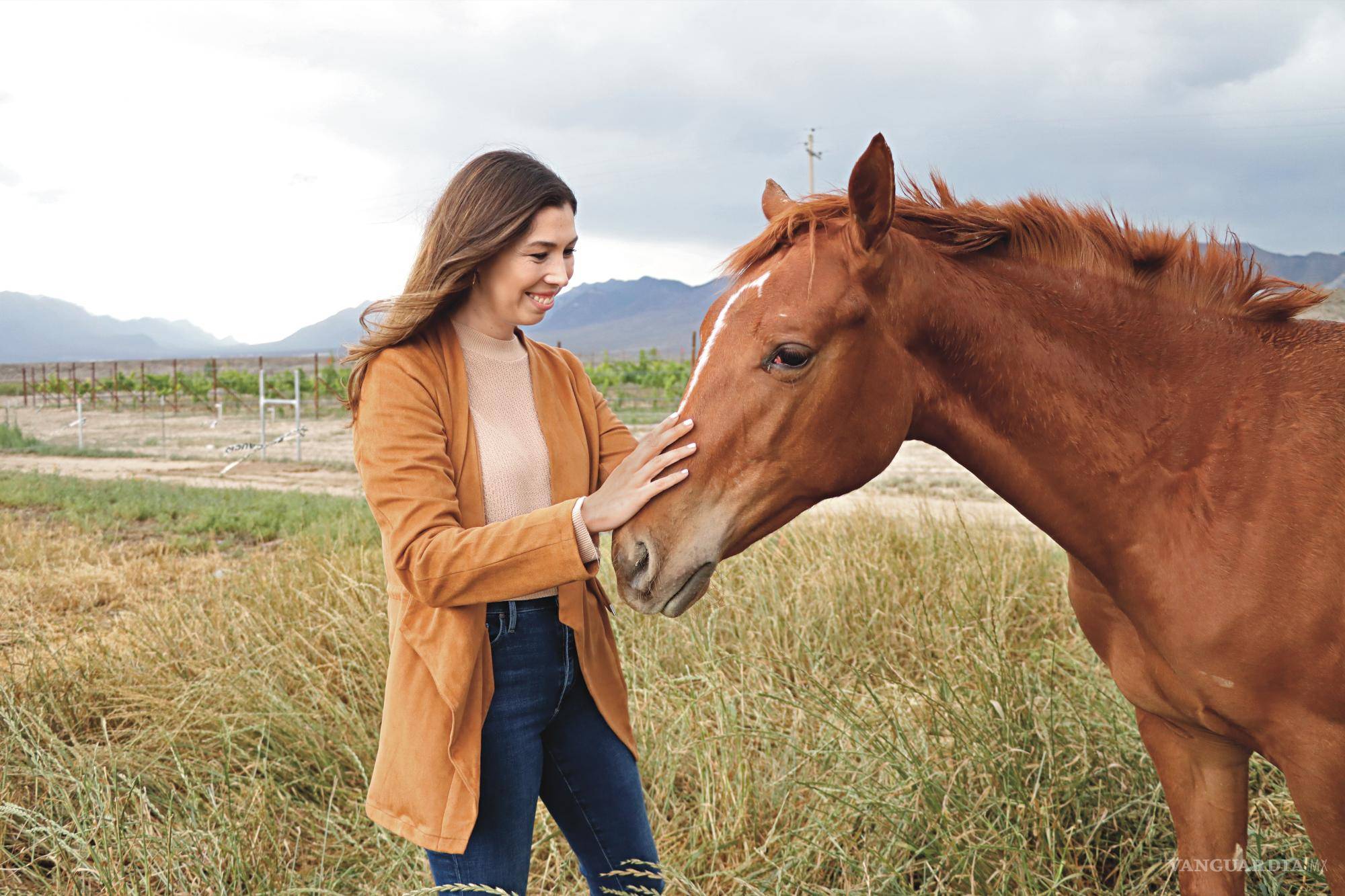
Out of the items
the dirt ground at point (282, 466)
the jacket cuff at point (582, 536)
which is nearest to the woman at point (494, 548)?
the jacket cuff at point (582, 536)

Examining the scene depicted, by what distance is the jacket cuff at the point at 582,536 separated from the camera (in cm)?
157

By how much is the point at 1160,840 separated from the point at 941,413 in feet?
5.67

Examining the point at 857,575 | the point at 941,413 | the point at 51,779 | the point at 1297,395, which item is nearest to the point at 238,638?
the point at 51,779

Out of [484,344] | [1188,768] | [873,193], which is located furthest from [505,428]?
[1188,768]

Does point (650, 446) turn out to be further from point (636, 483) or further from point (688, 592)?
point (688, 592)

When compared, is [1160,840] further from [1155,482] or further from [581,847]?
[581,847]

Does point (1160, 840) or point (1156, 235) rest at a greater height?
point (1156, 235)

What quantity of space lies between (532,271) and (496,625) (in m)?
0.76

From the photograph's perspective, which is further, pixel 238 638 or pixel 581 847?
pixel 238 638

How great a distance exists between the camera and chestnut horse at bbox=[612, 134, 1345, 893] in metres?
1.53

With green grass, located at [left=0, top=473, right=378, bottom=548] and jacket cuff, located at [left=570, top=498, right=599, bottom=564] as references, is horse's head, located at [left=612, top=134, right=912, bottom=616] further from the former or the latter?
green grass, located at [left=0, top=473, right=378, bottom=548]

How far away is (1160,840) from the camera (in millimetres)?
2518

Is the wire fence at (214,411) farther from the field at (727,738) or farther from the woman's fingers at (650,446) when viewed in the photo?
the woman's fingers at (650,446)

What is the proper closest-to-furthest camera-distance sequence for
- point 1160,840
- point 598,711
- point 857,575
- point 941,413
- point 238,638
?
point 941,413, point 598,711, point 1160,840, point 238,638, point 857,575
